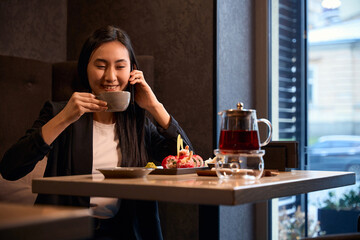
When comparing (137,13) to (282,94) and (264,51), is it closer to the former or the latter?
(264,51)

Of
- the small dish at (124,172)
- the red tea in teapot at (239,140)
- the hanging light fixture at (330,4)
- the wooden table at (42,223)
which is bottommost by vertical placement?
the small dish at (124,172)

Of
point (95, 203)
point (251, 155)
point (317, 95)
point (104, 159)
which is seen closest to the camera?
point (251, 155)

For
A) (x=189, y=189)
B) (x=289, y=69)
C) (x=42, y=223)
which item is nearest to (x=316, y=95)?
(x=289, y=69)

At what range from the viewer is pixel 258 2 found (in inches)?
116

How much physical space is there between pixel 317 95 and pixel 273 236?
0.84m

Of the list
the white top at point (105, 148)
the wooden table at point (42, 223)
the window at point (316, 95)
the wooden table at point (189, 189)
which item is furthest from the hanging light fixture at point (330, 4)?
the wooden table at point (42, 223)

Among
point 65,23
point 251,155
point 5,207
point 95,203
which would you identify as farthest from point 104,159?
point 65,23

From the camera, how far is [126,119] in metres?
1.94

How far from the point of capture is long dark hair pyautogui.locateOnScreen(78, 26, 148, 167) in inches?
73.9

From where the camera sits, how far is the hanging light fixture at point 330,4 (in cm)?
272

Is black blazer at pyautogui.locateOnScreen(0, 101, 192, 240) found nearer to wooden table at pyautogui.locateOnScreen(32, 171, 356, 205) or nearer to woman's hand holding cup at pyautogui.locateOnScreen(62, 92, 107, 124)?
woman's hand holding cup at pyautogui.locateOnScreen(62, 92, 107, 124)

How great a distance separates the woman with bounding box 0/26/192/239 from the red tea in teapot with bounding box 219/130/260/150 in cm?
42

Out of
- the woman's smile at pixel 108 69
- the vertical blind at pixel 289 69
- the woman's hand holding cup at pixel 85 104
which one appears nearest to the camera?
the woman's hand holding cup at pixel 85 104

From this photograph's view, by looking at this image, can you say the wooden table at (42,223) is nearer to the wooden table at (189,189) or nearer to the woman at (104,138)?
the wooden table at (189,189)
